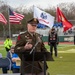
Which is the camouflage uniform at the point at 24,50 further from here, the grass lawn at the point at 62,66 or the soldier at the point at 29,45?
the grass lawn at the point at 62,66

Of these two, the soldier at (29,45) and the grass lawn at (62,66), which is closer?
the soldier at (29,45)

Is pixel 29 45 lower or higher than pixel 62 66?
higher

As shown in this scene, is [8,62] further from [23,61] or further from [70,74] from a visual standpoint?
[23,61]

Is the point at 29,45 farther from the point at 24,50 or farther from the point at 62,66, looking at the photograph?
the point at 62,66

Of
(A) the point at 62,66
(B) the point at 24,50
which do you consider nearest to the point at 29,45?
(B) the point at 24,50

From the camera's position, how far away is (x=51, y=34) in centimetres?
2141

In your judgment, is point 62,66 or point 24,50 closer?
point 24,50

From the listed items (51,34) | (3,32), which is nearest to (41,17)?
(51,34)

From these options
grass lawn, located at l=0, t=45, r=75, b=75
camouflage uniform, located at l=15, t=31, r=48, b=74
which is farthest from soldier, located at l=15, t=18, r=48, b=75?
grass lawn, located at l=0, t=45, r=75, b=75

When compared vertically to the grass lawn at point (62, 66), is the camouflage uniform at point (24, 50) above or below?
above

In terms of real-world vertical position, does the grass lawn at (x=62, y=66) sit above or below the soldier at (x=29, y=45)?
below

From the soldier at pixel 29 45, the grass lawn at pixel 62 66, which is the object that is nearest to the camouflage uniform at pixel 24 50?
the soldier at pixel 29 45

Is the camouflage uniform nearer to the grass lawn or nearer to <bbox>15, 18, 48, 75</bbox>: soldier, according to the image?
<bbox>15, 18, 48, 75</bbox>: soldier

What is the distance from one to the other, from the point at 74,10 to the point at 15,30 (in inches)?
833
